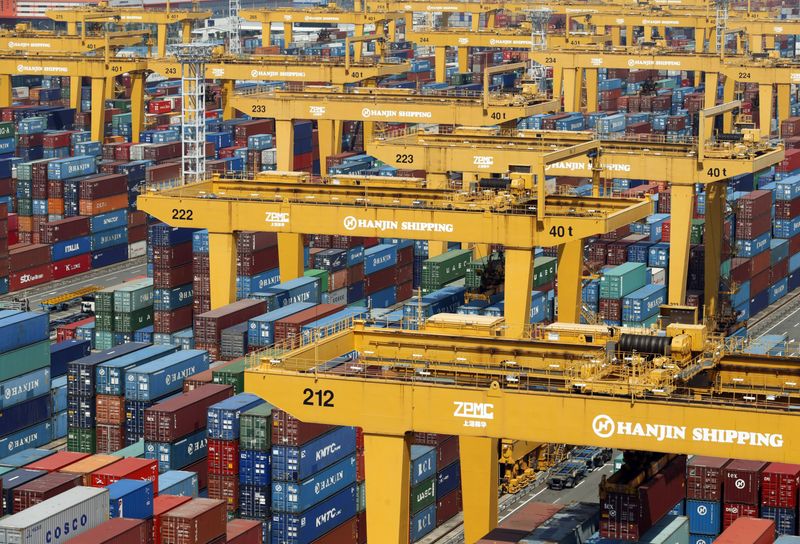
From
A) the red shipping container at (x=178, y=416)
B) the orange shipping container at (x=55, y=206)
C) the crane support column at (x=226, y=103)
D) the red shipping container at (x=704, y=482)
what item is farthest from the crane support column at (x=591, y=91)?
the red shipping container at (x=704, y=482)

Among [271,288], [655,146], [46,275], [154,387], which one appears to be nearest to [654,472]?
[154,387]

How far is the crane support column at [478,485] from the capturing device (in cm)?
5853

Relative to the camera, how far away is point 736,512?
66.5 meters

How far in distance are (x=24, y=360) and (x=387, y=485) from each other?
32535 mm

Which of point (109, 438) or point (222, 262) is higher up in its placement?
point (222, 262)

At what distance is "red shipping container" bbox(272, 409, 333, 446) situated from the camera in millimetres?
67438

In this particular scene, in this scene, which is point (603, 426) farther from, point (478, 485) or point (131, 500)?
point (131, 500)

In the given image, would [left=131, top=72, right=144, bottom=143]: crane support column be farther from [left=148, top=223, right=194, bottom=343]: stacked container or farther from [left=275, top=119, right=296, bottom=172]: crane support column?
[left=148, top=223, right=194, bottom=343]: stacked container

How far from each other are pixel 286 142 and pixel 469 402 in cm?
7398

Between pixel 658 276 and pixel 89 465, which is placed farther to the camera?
pixel 658 276

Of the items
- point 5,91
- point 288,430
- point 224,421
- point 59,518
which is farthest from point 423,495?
point 5,91

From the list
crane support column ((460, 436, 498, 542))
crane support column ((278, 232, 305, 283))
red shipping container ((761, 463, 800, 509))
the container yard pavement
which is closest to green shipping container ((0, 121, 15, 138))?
the container yard pavement

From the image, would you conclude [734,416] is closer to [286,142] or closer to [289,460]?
[289,460]

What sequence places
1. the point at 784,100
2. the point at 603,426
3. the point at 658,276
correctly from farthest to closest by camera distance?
the point at 784,100, the point at 658,276, the point at 603,426
